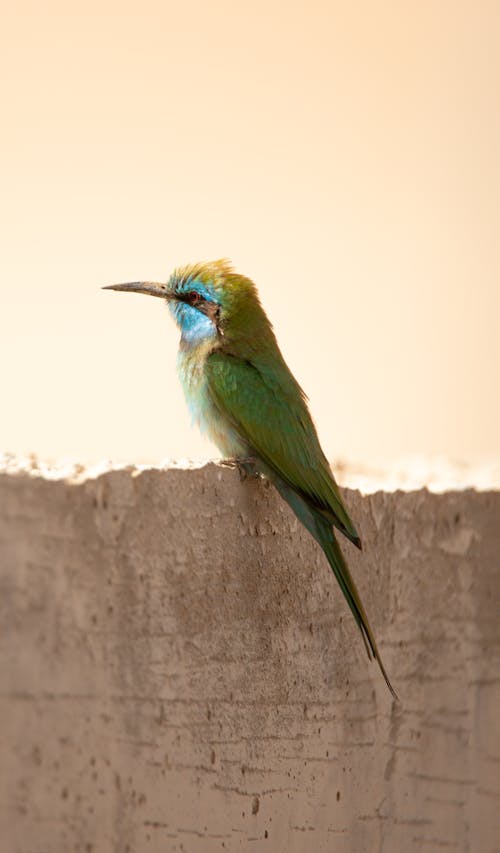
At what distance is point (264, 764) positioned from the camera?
2.34 m

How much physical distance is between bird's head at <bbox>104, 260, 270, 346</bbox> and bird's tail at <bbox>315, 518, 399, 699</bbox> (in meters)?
0.65

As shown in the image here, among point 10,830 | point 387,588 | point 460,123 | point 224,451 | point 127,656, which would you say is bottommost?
point 10,830

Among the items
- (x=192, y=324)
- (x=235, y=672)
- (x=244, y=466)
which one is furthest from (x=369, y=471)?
(x=235, y=672)

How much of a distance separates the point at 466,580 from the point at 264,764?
2.21 feet

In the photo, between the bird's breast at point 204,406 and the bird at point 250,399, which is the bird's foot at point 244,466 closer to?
the bird at point 250,399

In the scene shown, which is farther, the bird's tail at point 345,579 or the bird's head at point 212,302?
the bird's head at point 212,302

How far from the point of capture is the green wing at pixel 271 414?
267 cm

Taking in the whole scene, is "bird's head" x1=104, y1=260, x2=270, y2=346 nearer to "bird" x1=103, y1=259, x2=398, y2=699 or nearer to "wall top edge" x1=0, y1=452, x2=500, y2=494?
"bird" x1=103, y1=259, x2=398, y2=699

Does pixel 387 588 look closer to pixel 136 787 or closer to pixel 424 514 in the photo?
pixel 424 514

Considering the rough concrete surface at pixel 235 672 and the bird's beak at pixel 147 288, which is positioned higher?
the bird's beak at pixel 147 288

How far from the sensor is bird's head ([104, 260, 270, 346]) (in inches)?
119

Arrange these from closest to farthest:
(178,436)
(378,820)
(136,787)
Answer: (136,787) < (378,820) < (178,436)

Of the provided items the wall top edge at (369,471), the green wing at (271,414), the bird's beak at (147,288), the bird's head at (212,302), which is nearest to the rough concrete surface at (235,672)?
the wall top edge at (369,471)

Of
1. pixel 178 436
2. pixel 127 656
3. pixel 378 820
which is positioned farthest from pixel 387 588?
pixel 178 436
